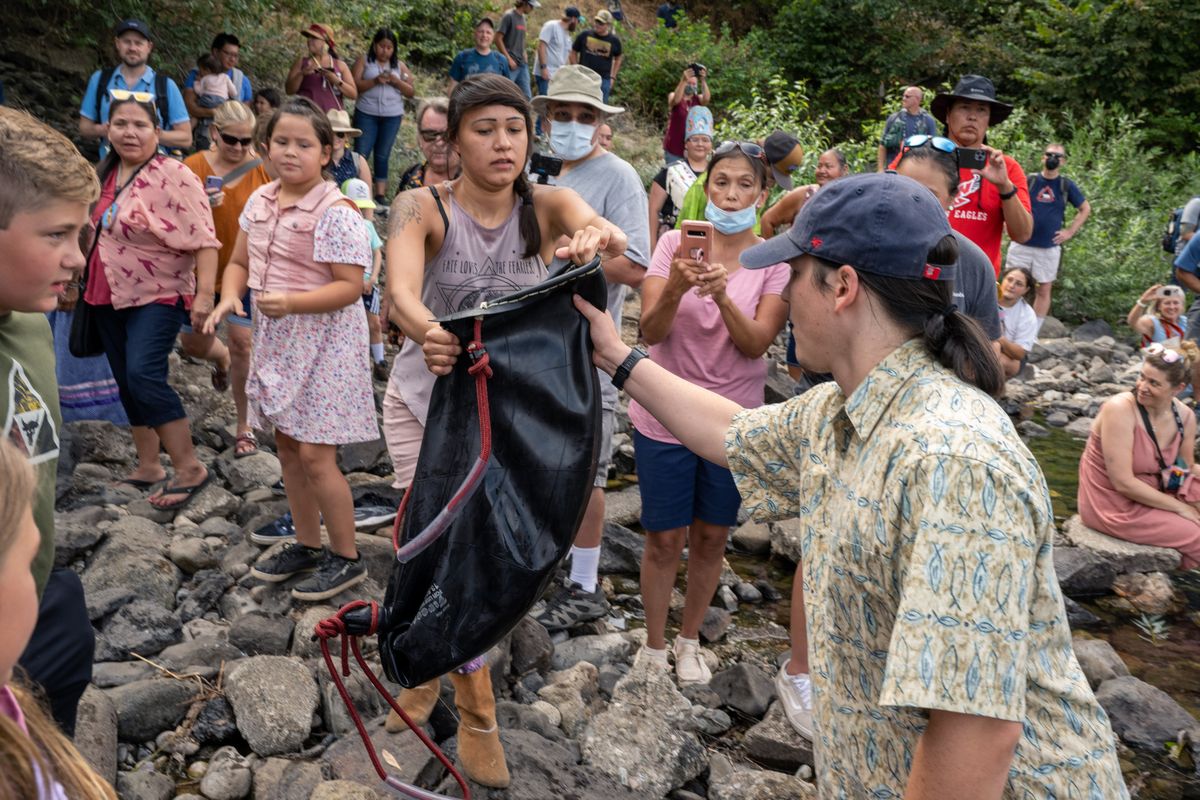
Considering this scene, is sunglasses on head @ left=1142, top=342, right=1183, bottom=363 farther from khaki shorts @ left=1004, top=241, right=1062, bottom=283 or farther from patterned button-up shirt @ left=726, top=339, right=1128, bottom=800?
khaki shorts @ left=1004, top=241, right=1062, bottom=283

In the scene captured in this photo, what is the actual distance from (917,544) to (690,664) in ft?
10.0

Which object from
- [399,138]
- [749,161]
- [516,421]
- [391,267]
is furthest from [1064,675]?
[399,138]

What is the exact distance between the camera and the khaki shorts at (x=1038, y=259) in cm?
1320

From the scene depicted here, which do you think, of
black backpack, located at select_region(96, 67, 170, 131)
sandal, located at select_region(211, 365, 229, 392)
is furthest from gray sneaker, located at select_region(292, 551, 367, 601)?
black backpack, located at select_region(96, 67, 170, 131)

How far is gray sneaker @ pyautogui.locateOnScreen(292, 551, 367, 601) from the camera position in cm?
454

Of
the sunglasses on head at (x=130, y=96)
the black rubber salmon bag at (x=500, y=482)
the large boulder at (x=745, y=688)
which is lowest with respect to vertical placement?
the large boulder at (x=745, y=688)

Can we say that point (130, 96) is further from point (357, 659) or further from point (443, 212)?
point (357, 659)

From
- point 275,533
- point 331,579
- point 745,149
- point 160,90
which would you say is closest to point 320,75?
point 160,90

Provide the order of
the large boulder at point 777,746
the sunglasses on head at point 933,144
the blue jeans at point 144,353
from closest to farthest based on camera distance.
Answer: the large boulder at point 777,746 < the sunglasses on head at point 933,144 < the blue jeans at point 144,353

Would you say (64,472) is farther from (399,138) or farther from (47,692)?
(399,138)

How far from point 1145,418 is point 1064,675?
561 centimetres

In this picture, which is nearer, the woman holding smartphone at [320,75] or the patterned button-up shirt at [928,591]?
the patterned button-up shirt at [928,591]

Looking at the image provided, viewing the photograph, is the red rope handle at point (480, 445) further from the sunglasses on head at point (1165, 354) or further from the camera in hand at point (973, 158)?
the sunglasses on head at point (1165, 354)

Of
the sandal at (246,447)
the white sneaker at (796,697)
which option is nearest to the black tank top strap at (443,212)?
the white sneaker at (796,697)
